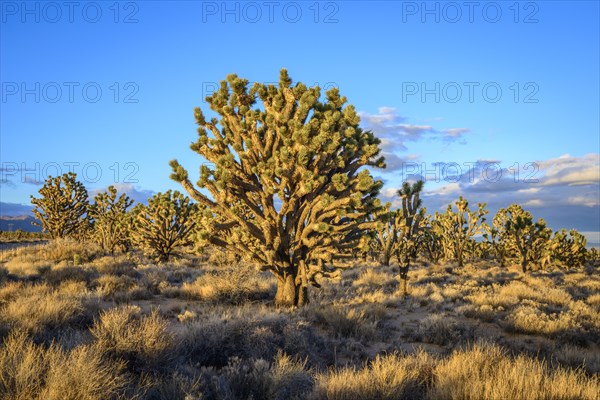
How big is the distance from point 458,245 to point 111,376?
2910 centimetres

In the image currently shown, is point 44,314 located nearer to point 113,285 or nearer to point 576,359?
point 113,285

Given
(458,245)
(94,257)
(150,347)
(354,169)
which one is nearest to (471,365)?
(150,347)

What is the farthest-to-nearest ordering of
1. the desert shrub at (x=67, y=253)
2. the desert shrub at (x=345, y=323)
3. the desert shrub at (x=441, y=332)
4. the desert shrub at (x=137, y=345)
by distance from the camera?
the desert shrub at (x=67, y=253) → the desert shrub at (x=441, y=332) → the desert shrub at (x=345, y=323) → the desert shrub at (x=137, y=345)

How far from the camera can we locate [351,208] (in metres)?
10.0

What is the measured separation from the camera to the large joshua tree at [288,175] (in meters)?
9.70

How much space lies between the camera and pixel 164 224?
22.9 m

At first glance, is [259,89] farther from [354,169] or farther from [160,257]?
[160,257]

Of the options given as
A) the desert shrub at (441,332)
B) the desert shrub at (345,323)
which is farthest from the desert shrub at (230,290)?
the desert shrub at (441,332)

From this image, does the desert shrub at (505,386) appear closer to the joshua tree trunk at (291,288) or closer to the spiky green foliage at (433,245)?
the joshua tree trunk at (291,288)

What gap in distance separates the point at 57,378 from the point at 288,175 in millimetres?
6463

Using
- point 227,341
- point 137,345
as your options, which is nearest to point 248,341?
point 227,341

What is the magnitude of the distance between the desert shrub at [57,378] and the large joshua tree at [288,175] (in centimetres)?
553

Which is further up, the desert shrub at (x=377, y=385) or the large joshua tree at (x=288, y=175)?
the large joshua tree at (x=288, y=175)

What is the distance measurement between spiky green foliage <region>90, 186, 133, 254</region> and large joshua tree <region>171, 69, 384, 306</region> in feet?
73.2
